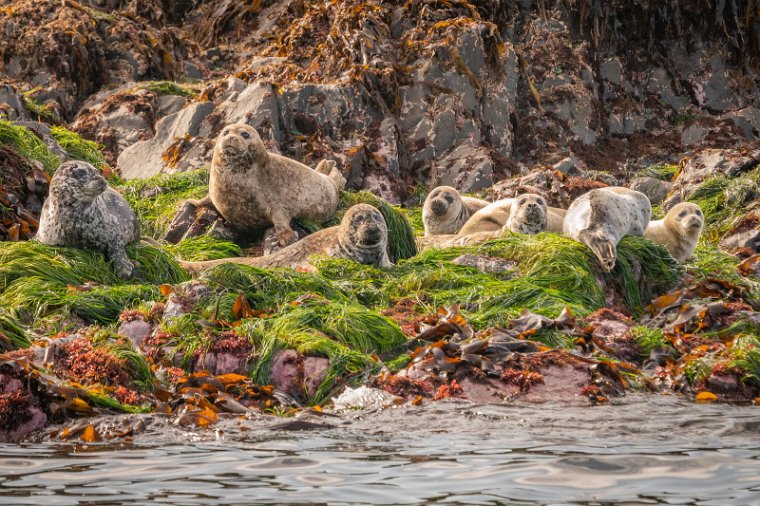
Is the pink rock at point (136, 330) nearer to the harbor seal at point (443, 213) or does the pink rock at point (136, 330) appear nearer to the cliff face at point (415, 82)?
the harbor seal at point (443, 213)

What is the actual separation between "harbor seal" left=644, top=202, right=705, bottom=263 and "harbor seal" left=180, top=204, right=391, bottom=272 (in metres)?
2.83

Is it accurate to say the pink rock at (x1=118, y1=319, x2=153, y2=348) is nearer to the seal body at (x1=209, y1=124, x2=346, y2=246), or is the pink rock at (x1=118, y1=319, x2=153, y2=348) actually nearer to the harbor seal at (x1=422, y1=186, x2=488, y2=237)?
the seal body at (x1=209, y1=124, x2=346, y2=246)

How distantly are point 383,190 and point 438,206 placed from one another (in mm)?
2463

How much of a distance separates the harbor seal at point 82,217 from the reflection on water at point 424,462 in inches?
134

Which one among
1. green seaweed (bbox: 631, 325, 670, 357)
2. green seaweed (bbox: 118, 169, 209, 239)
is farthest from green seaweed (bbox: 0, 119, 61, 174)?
green seaweed (bbox: 631, 325, 670, 357)

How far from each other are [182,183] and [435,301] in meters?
5.40

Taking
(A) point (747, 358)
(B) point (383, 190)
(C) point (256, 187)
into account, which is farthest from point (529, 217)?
(B) point (383, 190)

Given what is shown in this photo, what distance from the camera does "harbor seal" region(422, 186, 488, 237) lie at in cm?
1173

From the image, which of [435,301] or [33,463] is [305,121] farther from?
[33,463]

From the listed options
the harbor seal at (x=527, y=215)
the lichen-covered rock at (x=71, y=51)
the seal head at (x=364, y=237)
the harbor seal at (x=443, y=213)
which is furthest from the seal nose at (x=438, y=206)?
the lichen-covered rock at (x=71, y=51)

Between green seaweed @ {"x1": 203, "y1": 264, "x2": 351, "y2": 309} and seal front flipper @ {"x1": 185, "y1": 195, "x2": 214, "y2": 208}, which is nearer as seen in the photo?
green seaweed @ {"x1": 203, "y1": 264, "x2": 351, "y2": 309}

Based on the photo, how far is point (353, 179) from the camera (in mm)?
13836

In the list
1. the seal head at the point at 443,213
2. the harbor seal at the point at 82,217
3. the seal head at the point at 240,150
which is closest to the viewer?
the harbor seal at the point at 82,217

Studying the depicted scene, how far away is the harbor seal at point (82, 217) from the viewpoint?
310 inches
